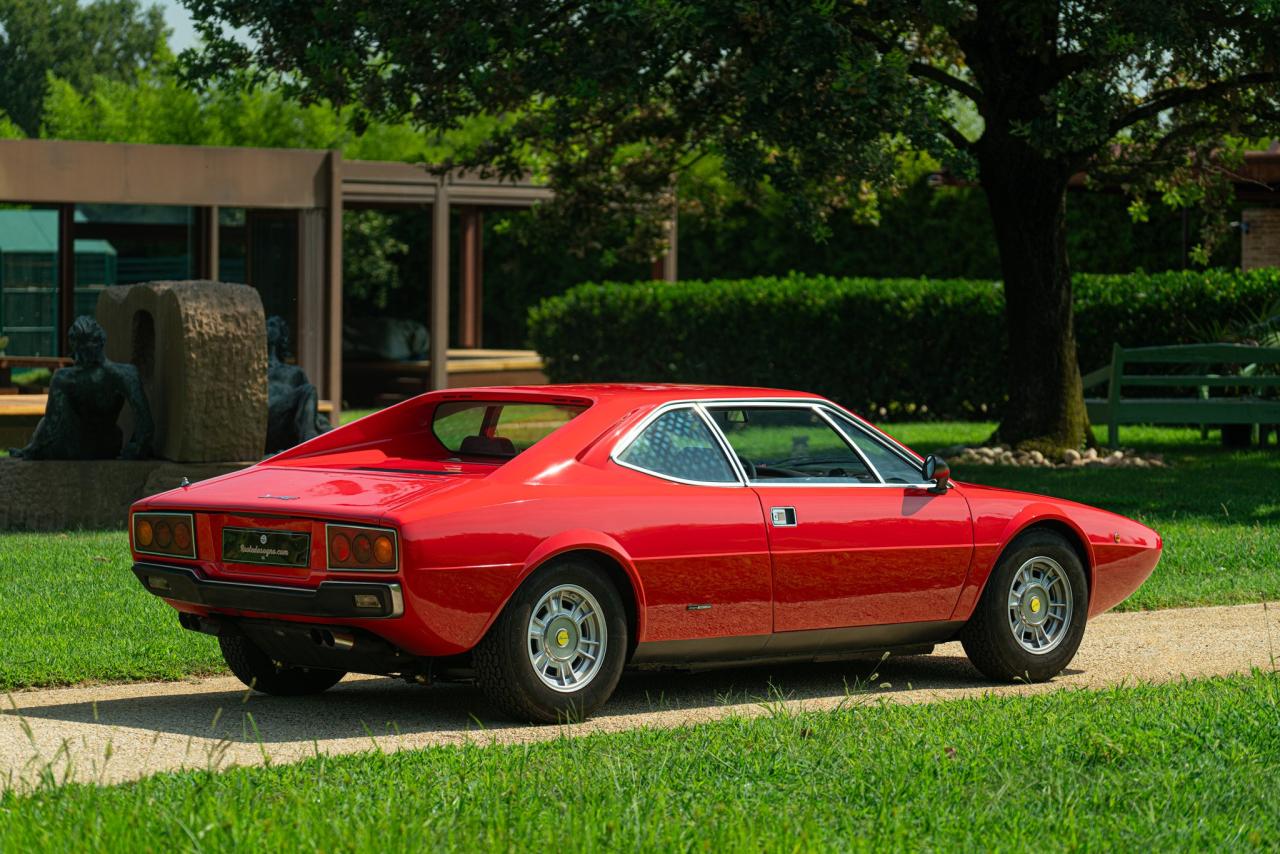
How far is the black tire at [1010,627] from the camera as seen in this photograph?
8.64 metres

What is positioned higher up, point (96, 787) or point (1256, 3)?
point (1256, 3)

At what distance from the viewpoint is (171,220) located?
24453 millimetres

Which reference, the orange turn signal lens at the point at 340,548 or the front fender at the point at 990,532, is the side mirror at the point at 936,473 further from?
the orange turn signal lens at the point at 340,548

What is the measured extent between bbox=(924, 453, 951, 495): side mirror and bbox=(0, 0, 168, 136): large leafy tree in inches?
2614

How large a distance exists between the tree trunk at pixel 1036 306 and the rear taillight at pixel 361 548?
44.2 feet

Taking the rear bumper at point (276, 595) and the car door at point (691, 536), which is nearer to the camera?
the rear bumper at point (276, 595)

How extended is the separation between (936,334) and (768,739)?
19.2m

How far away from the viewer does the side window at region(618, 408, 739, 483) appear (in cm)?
792

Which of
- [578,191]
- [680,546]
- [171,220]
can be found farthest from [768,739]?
[171,220]

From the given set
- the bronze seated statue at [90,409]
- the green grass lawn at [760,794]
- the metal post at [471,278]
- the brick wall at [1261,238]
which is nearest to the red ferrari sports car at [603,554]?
the green grass lawn at [760,794]

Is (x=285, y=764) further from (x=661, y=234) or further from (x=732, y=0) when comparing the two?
(x=661, y=234)

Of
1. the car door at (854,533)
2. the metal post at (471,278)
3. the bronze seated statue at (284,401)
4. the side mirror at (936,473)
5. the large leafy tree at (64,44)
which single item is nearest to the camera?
the car door at (854,533)

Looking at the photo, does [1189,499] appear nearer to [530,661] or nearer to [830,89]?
[830,89]

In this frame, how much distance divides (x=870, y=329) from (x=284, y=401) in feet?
39.2
